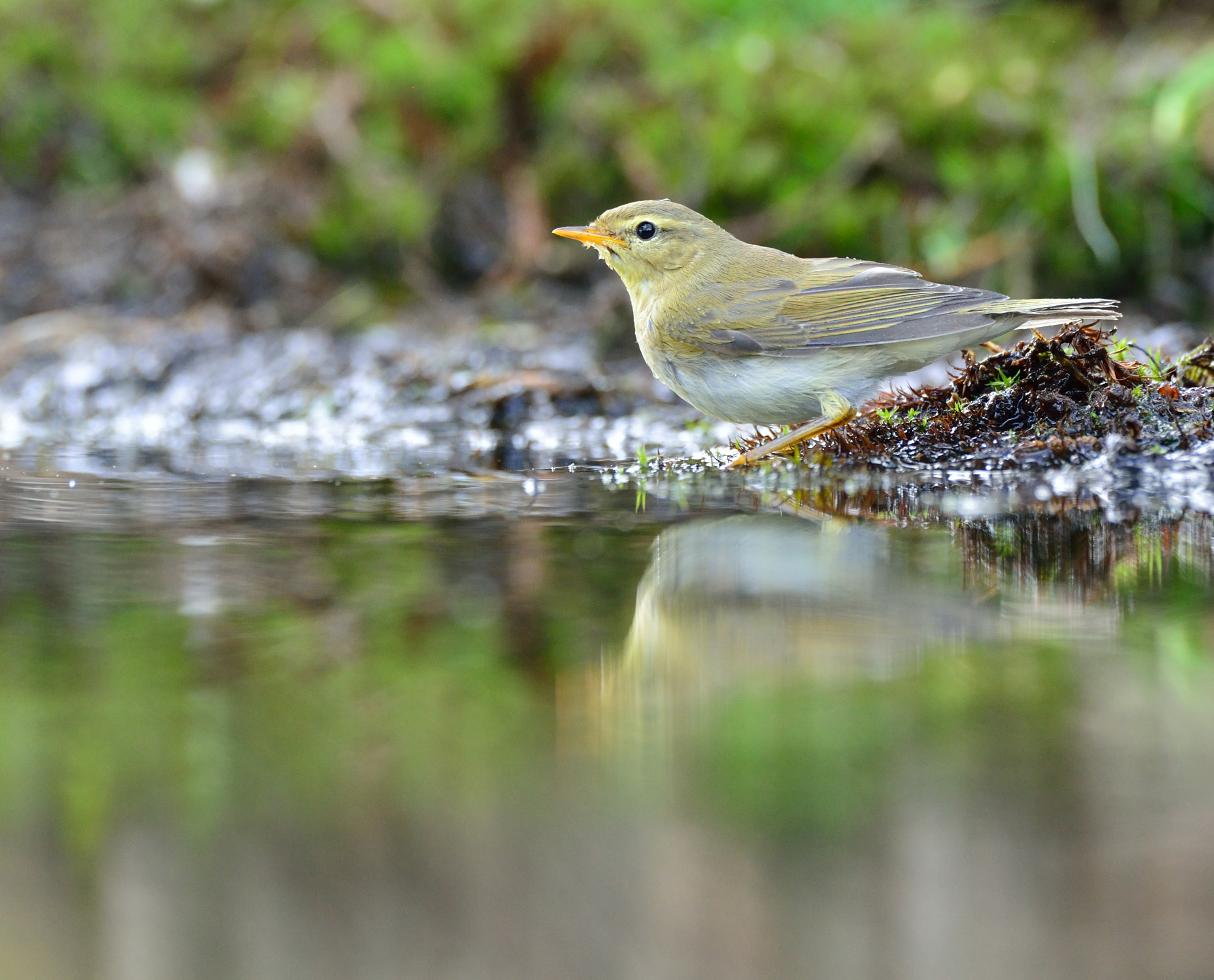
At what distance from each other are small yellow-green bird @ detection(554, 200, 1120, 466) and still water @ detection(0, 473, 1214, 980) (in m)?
1.05

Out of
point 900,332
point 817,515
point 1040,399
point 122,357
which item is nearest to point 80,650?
point 817,515

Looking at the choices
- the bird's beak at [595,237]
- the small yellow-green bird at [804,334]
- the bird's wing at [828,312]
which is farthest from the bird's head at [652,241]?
the bird's wing at [828,312]

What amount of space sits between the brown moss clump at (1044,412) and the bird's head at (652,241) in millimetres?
1001

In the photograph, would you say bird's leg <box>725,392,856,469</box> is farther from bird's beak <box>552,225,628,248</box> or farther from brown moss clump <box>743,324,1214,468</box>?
bird's beak <box>552,225,628,248</box>

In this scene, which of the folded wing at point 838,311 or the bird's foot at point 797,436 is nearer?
the folded wing at point 838,311

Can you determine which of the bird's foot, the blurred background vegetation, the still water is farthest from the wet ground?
the blurred background vegetation

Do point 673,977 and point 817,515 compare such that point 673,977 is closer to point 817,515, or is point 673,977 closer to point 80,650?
point 80,650

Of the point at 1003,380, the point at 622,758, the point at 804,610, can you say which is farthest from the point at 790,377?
the point at 622,758

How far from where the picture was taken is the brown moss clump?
14.6 ft

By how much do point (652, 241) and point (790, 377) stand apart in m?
→ 1.04

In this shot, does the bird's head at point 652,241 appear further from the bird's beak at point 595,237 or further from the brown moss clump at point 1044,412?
the brown moss clump at point 1044,412

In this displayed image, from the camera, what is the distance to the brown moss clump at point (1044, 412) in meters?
4.46

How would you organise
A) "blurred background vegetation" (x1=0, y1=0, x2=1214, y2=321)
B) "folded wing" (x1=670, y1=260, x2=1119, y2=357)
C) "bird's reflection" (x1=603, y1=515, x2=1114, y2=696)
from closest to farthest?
1. "bird's reflection" (x1=603, y1=515, x2=1114, y2=696)
2. "folded wing" (x1=670, y1=260, x2=1119, y2=357)
3. "blurred background vegetation" (x1=0, y1=0, x2=1214, y2=321)

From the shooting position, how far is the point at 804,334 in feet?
16.1
